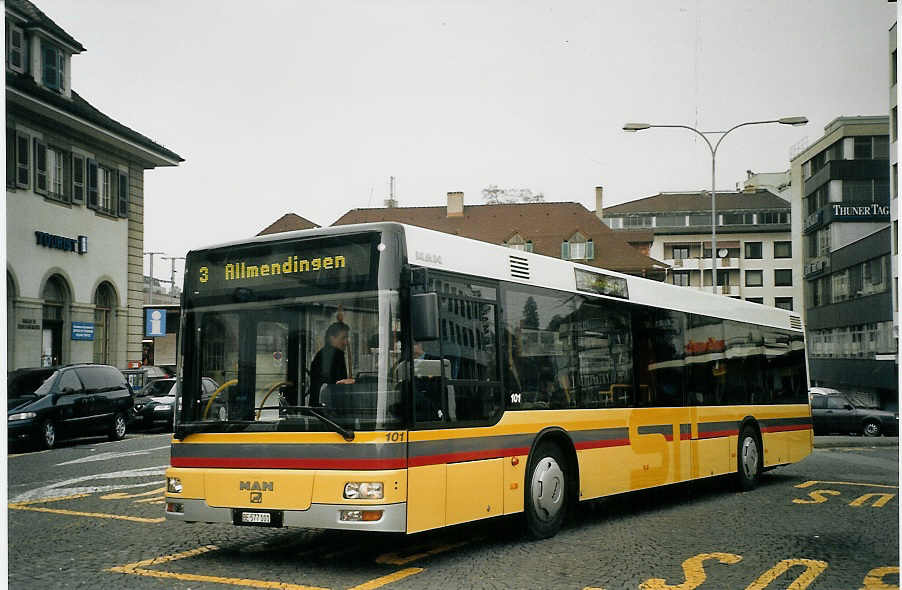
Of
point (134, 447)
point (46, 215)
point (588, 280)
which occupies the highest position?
point (46, 215)

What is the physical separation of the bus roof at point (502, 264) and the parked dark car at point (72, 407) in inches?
519

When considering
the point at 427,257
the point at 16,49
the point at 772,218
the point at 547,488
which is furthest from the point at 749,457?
the point at 772,218

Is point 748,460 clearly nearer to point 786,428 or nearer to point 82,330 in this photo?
point 786,428

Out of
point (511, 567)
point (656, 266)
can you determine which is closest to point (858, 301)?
point (656, 266)

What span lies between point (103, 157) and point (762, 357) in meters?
26.0

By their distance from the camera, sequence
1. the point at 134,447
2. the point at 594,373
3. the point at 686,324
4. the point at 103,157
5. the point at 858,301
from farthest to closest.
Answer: the point at 858,301
the point at 103,157
the point at 134,447
the point at 686,324
the point at 594,373

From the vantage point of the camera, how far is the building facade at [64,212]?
3061cm

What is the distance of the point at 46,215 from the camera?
3203 centimetres

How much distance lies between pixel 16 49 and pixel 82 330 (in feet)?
28.4

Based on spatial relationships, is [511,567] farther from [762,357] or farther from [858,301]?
[858,301]

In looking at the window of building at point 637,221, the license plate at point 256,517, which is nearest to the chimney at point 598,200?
→ the window of building at point 637,221

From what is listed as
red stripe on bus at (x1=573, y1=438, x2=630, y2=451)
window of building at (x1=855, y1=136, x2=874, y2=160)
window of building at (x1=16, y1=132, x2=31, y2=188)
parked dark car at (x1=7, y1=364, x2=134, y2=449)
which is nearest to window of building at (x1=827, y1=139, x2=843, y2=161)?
window of building at (x1=855, y1=136, x2=874, y2=160)

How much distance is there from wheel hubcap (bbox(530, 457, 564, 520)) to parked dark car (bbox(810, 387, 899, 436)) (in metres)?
24.6

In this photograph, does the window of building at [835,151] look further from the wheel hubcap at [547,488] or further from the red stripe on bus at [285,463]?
the red stripe on bus at [285,463]
